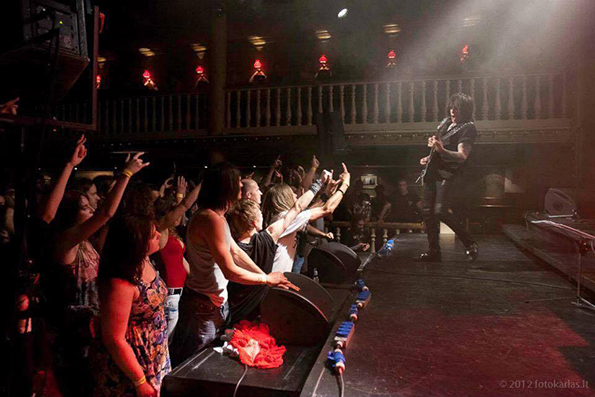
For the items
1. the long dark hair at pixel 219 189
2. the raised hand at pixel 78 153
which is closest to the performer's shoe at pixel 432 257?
the long dark hair at pixel 219 189

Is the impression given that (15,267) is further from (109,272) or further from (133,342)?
(133,342)

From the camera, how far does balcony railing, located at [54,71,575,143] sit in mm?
7719

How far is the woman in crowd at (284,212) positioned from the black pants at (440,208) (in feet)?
4.11

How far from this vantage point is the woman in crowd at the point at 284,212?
333 cm

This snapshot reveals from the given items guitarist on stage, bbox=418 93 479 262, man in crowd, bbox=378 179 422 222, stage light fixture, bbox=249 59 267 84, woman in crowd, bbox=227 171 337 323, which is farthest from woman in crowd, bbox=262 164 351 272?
stage light fixture, bbox=249 59 267 84

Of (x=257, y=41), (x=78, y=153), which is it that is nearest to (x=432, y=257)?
(x=78, y=153)

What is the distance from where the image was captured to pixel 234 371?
221 cm

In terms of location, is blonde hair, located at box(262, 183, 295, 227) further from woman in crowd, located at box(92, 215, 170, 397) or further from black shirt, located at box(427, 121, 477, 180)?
woman in crowd, located at box(92, 215, 170, 397)

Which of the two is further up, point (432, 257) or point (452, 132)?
point (452, 132)

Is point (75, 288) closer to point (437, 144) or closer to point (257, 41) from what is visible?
point (437, 144)

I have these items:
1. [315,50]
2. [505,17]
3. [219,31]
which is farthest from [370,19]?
[219,31]

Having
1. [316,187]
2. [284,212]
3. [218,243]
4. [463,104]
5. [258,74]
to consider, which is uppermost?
[258,74]

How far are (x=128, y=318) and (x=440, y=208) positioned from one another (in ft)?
10.9

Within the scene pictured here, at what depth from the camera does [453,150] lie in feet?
14.2
